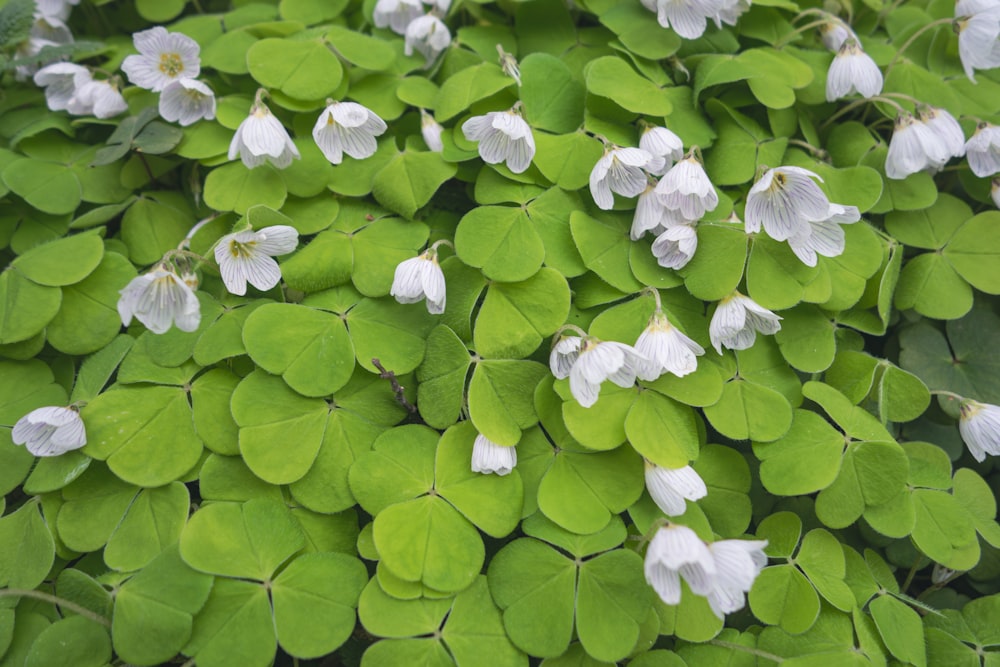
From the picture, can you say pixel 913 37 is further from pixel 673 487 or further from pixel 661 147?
pixel 673 487

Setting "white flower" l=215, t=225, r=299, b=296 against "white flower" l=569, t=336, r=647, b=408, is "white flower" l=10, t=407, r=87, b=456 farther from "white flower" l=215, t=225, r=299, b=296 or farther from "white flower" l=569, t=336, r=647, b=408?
"white flower" l=569, t=336, r=647, b=408

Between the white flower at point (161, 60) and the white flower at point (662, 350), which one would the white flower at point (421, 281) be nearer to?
the white flower at point (662, 350)

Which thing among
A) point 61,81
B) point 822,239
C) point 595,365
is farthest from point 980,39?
point 61,81

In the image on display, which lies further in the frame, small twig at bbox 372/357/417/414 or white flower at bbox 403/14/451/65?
white flower at bbox 403/14/451/65

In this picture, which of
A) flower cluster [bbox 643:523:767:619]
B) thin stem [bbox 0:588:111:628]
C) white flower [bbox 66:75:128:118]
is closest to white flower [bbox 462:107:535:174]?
flower cluster [bbox 643:523:767:619]

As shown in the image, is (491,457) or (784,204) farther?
(784,204)

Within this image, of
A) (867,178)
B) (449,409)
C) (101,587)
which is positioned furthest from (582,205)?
(101,587)

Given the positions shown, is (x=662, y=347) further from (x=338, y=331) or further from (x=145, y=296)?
(x=145, y=296)

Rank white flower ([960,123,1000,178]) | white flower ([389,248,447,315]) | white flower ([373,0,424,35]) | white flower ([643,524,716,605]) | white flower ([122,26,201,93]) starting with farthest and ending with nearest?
white flower ([373,0,424,35]) → white flower ([122,26,201,93]) → white flower ([960,123,1000,178]) → white flower ([389,248,447,315]) → white flower ([643,524,716,605])
